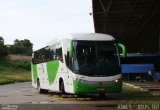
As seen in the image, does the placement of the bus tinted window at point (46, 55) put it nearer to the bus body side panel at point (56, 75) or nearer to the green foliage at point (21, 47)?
the bus body side panel at point (56, 75)

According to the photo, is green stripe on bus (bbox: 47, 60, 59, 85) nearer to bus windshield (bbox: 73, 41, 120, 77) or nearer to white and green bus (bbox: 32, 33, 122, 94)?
white and green bus (bbox: 32, 33, 122, 94)

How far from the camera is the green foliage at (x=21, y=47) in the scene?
153188mm

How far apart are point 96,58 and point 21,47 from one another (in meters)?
137

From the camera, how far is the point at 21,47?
6186 inches

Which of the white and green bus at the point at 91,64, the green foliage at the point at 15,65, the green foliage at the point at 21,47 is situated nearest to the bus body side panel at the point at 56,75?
the white and green bus at the point at 91,64

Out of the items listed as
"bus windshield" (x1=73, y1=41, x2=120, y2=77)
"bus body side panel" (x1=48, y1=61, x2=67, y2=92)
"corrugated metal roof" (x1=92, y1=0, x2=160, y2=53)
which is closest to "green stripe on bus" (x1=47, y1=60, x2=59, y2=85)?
"bus body side panel" (x1=48, y1=61, x2=67, y2=92)

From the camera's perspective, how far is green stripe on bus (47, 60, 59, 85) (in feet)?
82.7

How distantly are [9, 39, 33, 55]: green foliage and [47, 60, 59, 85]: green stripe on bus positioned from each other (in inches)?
4853

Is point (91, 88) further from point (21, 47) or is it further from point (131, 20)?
point (21, 47)

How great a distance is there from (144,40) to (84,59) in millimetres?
56597

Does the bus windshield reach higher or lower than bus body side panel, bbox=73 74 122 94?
higher

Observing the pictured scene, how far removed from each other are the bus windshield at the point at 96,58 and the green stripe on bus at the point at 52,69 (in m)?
3.28

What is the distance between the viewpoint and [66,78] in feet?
75.4

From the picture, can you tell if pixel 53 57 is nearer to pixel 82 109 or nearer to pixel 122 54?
pixel 122 54
